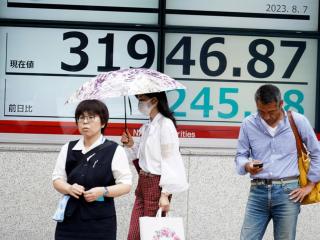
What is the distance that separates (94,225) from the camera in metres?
5.23

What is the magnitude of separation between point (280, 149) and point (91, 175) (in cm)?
165

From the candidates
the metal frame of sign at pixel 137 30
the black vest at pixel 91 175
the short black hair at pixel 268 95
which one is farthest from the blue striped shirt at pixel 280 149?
the metal frame of sign at pixel 137 30

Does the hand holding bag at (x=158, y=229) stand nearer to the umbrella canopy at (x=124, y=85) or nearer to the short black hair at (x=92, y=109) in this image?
the short black hair at (x=92, y=109)

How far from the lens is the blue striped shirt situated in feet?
20.1

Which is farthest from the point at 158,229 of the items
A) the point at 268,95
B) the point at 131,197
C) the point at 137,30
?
the point at 137,30

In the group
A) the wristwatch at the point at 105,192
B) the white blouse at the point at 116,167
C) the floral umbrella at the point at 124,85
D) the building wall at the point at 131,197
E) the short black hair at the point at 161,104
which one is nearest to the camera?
the wristwatch at the point at 105,192

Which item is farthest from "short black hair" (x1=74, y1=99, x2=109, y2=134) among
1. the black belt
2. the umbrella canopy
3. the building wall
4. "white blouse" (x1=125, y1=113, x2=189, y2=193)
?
the building wall

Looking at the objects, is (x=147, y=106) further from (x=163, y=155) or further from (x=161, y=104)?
(x=163, y=155)

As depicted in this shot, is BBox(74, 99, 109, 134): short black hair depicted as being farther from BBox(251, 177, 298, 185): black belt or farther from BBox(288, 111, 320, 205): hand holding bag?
BBox(288, 111, 320, 205): hand holding bag

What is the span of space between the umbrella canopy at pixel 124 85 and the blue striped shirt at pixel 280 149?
70 centimetres

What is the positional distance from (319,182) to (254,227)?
0.61 metres

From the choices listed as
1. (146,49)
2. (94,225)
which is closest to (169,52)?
(146,49)

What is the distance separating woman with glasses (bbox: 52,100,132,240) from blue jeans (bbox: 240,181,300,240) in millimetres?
1319

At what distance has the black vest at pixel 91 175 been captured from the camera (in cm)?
522
